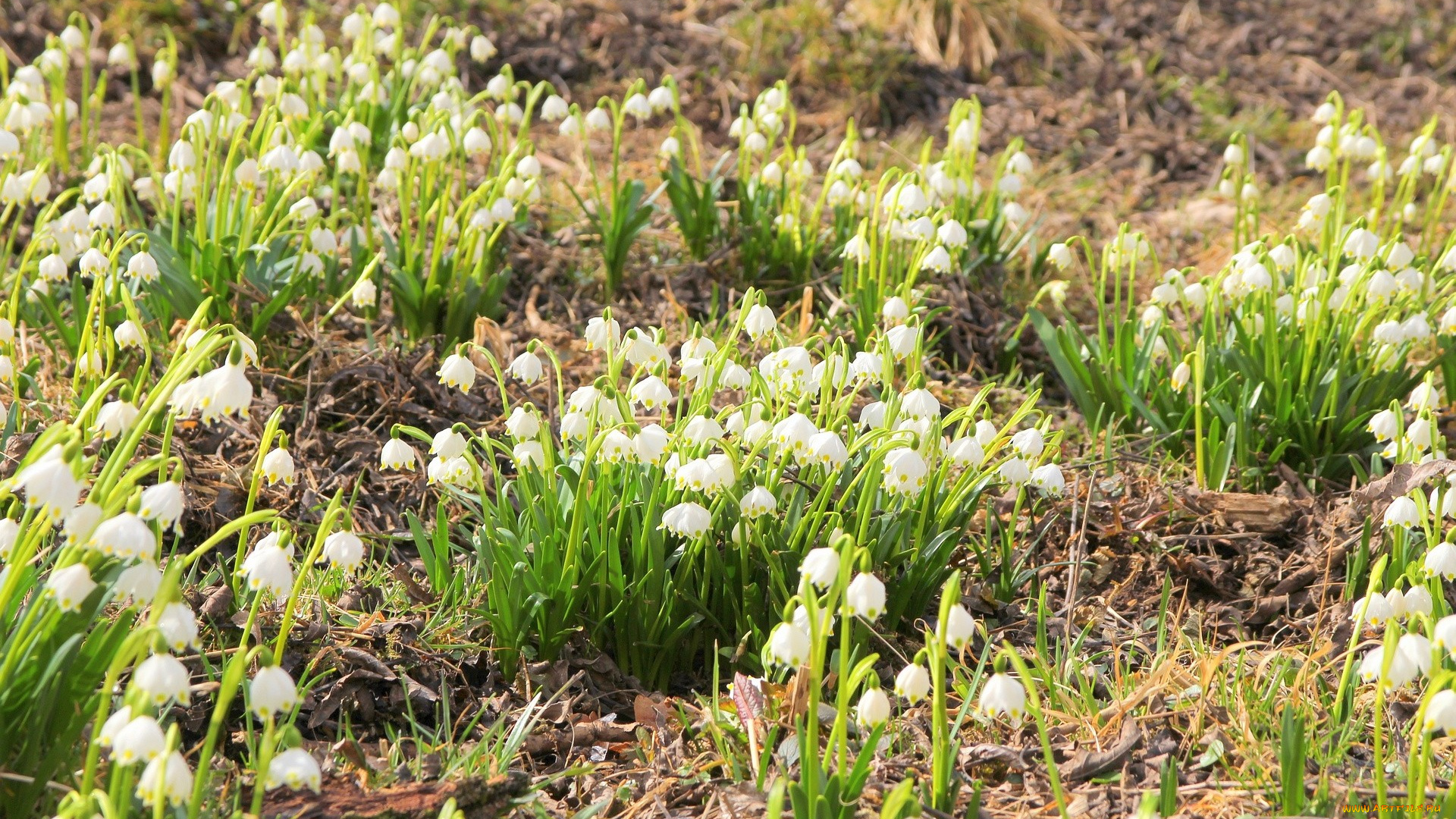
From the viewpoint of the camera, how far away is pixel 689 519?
2.18 metres

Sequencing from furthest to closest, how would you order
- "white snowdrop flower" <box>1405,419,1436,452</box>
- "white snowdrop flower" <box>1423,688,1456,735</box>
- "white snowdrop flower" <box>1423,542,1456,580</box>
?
"white snowdrop flower" <box>1405,419,1436,452</box> → "white snowdrop flower" <box>1423,542,1456,580</box> → "white snowdrop flower" <box>1423,688,1456,735</box>

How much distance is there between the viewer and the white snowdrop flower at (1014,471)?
247cm

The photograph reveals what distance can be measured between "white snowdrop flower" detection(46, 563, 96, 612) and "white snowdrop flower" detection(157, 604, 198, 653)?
0.11 m

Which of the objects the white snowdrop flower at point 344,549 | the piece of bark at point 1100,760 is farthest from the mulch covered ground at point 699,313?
the white snowdrop flower at point 344,549

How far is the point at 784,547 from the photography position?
242 centimetres

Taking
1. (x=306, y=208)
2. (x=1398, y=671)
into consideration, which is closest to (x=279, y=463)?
(x=306, y=208)

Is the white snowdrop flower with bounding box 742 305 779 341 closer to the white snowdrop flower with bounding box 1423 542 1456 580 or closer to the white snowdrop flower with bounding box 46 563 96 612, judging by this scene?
the white snowdrop flower with bounding box 1423 542 1456 580

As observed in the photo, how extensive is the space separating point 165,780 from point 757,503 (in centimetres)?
109

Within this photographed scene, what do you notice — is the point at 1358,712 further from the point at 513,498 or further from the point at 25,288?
the point at 25,288

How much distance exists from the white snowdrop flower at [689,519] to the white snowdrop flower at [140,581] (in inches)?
34.5

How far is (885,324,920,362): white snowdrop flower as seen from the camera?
264cm

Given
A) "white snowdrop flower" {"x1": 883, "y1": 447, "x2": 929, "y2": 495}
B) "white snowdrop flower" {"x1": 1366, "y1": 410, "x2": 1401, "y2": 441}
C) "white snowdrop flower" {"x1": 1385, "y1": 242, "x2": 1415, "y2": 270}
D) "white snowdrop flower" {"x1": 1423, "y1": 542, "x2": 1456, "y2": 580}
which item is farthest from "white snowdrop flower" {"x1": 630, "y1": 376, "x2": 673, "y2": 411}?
"white snowdrop flower" {"x1": 1385, "y1": 242, "x2": 1415, "y2": 270}

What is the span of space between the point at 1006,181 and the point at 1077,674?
2.19 metres

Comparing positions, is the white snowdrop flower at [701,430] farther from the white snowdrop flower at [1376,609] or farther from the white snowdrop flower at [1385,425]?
the white snowdrop flower at [1385,425]
